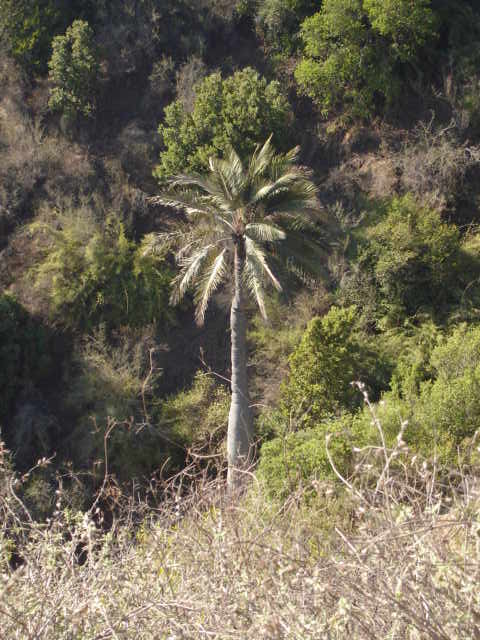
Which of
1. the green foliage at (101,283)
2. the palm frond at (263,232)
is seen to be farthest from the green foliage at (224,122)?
the palm frond at (263,232)

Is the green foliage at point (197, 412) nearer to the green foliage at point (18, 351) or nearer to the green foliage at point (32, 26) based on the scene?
the green foliage at point (18, 351)

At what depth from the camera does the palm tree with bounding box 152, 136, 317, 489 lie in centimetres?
1093

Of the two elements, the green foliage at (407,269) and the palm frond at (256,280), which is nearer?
the palm frond at (256,280)

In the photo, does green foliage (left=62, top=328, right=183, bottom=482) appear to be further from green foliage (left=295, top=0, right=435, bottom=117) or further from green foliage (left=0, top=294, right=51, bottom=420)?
green foliage (left=295, top=0, right=435, bottom=117)

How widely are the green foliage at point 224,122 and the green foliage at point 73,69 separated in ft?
13.2

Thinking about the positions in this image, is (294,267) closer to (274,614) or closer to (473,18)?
(274,614)

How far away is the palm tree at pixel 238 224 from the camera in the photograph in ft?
35.9

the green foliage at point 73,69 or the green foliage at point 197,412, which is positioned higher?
the green foliage at point 73,69

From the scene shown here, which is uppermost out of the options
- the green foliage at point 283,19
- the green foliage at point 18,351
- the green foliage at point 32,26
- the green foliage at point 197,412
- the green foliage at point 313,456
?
the green foliage at point 32,26

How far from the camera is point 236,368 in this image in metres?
11.8

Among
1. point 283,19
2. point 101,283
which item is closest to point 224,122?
point 283,19

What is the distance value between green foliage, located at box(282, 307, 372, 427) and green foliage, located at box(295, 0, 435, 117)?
23.7 ft

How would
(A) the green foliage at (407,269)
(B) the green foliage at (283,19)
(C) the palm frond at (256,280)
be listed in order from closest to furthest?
(C) the palm frond at (256,280) → (A) the green foliage at (407,269) → (B) the green foliage at (283,19)

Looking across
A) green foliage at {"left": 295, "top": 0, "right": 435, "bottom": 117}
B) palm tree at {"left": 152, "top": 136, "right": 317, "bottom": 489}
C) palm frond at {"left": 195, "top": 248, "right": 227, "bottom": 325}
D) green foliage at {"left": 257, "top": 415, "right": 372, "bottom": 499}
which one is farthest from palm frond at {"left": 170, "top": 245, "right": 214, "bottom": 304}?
green foliage at {"left": 295, "top": 0, "right": 435, "bottom": 117}
